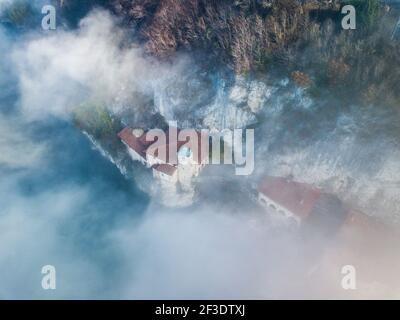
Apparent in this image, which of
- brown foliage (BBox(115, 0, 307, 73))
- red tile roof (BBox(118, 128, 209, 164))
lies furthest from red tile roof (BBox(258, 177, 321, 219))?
brown foliage (BBox(115, 0, 307, 73))

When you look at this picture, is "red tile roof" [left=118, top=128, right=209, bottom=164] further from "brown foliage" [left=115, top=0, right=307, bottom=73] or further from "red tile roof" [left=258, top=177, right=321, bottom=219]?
"brown foliage" [left=115, top=0, right=307, bottom=73]

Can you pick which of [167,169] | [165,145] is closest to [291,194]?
[167,169]

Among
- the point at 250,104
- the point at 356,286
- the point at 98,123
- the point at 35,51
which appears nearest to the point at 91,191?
the point at 98,123

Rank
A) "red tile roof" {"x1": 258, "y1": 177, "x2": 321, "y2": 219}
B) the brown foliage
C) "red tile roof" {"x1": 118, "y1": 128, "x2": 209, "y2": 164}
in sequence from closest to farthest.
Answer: "red tile roof" {"x1": 258, "y1": 177, "x2": 321, "y2": 219} → the brown foliage → "red tile roof" {"x1": 118, "y1": 128, "x2": 209, "y2": 164}

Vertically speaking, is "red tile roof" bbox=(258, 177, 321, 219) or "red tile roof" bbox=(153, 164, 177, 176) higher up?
"red tile roof" bbox=(153, 164, 177, 176)

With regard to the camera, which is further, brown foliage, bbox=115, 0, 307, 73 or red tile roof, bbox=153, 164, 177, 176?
red tile roof, bbox=153, 164, 177, 176

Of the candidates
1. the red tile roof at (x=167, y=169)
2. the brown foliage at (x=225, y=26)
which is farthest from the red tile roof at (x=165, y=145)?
the brown foliage at (x=225, y=26)

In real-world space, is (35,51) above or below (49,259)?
above

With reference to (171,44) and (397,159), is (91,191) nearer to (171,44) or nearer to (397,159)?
(171,44)
